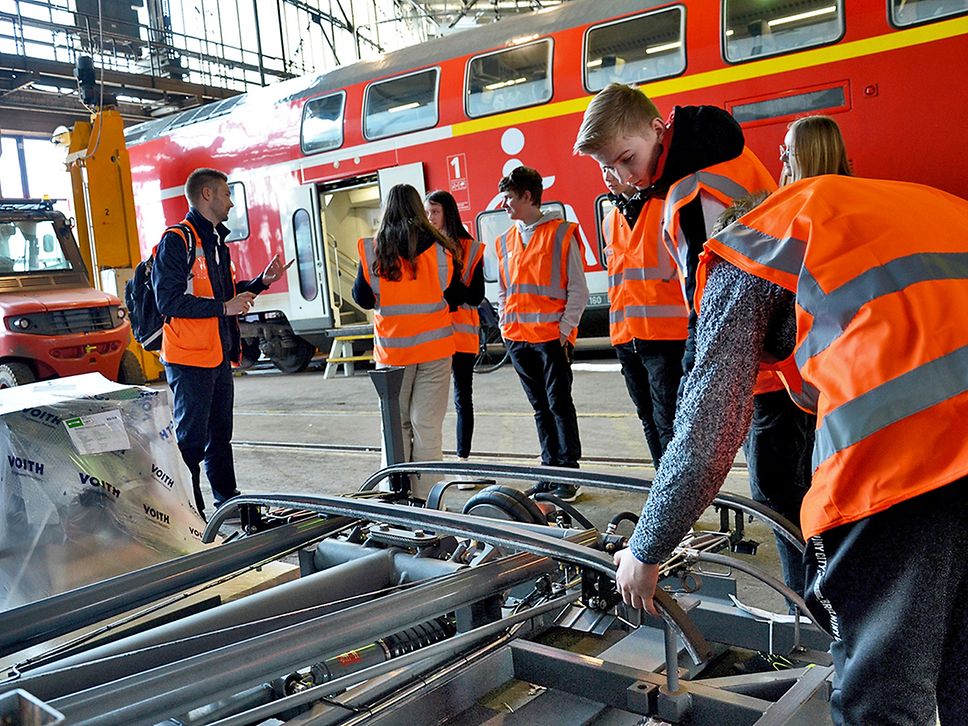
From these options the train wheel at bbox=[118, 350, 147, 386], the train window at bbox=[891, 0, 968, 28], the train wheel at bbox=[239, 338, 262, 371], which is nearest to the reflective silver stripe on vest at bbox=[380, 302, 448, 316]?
A: the train window at bbox=[891, 0, 968, 28]

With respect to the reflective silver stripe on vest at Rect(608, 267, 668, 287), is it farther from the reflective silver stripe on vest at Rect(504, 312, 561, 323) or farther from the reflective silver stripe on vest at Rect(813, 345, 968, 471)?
the reflective silver stripe on vest at Rect(813, 345, 968, 471)

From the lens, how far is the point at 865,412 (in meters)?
1.22

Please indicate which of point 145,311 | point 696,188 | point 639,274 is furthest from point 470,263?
point 696,188

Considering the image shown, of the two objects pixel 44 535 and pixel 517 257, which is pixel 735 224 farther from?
pixel 517 257

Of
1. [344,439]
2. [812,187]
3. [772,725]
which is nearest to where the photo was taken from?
[812,187]

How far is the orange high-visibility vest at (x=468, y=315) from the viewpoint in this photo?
4684 millimetres

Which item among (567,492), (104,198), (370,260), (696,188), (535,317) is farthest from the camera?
(104,198)

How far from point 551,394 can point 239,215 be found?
7.90 meters

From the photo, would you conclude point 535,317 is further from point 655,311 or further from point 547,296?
point 655,311

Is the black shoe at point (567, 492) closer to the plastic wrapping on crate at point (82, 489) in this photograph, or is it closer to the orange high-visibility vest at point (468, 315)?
the orange high-visibility vest at point (468, 315)

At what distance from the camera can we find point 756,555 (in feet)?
11.3

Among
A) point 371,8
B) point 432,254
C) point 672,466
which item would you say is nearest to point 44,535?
point 432,254

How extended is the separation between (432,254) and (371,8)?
21.3 metres

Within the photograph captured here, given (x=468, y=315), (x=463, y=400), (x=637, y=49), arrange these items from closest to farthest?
(x=468, y=315), (x=463, y=400), (x=637, y=49)
